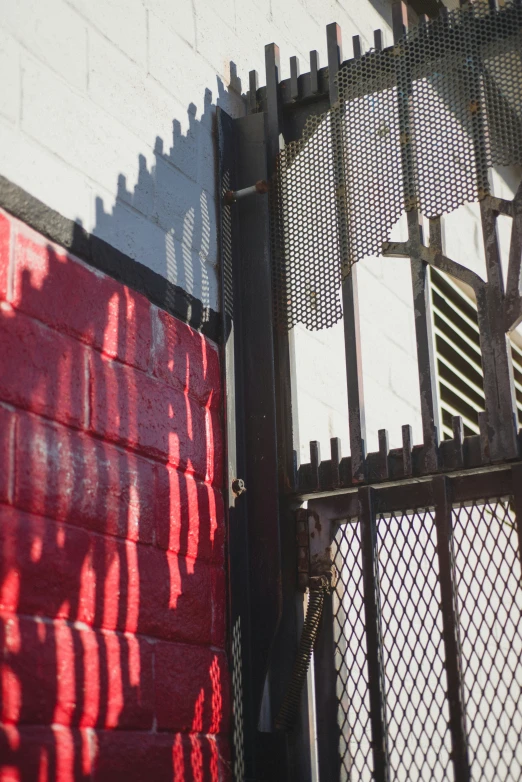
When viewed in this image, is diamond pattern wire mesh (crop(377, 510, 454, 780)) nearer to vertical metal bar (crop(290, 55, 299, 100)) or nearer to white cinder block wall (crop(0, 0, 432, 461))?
white cinder block wall (crop(0, 0, 432, 461))

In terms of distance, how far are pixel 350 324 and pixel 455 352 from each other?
6.21 ft

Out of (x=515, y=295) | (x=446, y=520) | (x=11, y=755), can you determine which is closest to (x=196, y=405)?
(x=446, y=520)

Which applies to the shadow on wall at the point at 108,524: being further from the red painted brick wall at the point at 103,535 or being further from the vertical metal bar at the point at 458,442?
the vertical metal bar at the point at 458,442

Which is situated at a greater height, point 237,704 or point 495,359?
point 495,359

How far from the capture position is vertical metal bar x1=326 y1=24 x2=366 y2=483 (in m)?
→ 2.36

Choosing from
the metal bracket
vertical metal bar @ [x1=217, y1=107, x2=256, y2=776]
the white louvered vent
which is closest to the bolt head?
vertical metal bar @ [x1=217, y1=107, x2=256, y2=776]

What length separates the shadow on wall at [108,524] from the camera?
1761mm

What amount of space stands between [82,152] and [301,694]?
1.39 metres

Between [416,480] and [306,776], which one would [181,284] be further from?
[306,776]

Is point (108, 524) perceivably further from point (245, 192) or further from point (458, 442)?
point (245, 192)

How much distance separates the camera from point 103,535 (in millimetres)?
1986

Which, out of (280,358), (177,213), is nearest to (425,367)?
(280,358)

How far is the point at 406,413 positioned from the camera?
3.67m

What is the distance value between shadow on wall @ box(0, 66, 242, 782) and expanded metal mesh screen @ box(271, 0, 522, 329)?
0.33 meters
